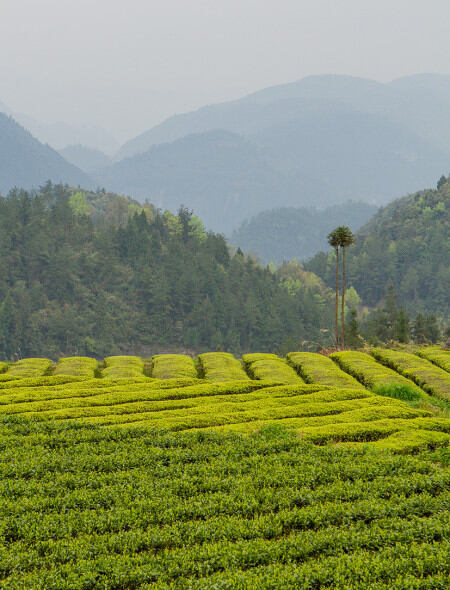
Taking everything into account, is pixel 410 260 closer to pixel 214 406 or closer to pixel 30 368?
pixel 30 368

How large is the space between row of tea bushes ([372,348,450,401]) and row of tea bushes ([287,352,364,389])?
2963 millimetres

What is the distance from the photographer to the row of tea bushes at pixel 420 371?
23641 mm

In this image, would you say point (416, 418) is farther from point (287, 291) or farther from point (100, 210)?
point (100, 210)

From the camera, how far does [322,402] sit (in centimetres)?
2030

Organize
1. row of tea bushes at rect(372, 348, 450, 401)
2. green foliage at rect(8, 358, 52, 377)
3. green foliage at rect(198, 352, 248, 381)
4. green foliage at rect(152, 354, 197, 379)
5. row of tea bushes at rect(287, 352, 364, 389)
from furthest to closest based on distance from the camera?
green foliage at rect(152, 354, 197, 379) < green foliage at rect(8, 358, 52, 377) < green foliage at rect(198, 352, 248, 381) < row of tea bushes at rect(287, 352, 364, 389) < row of tea bushes at rect(372, 348, 450, 401)

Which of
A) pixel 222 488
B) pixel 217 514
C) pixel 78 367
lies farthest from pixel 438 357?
pixel 217 514

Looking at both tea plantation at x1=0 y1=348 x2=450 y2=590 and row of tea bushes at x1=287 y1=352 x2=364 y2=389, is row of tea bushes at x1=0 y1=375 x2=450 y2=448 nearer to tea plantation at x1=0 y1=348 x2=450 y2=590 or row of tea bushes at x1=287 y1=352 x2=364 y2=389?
tea plantation at x1=0 y1=348 x2=450 y2=590

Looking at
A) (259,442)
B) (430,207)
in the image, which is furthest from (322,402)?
(430,207)

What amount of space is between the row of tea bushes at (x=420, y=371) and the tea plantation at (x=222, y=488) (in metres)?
1.38

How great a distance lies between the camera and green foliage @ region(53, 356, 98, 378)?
1059 inches

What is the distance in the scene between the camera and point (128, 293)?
135 m

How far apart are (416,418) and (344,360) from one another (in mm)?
11219

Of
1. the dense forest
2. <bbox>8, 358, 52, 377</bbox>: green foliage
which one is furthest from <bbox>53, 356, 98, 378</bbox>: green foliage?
the dense forest

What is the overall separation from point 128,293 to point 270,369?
366ft
